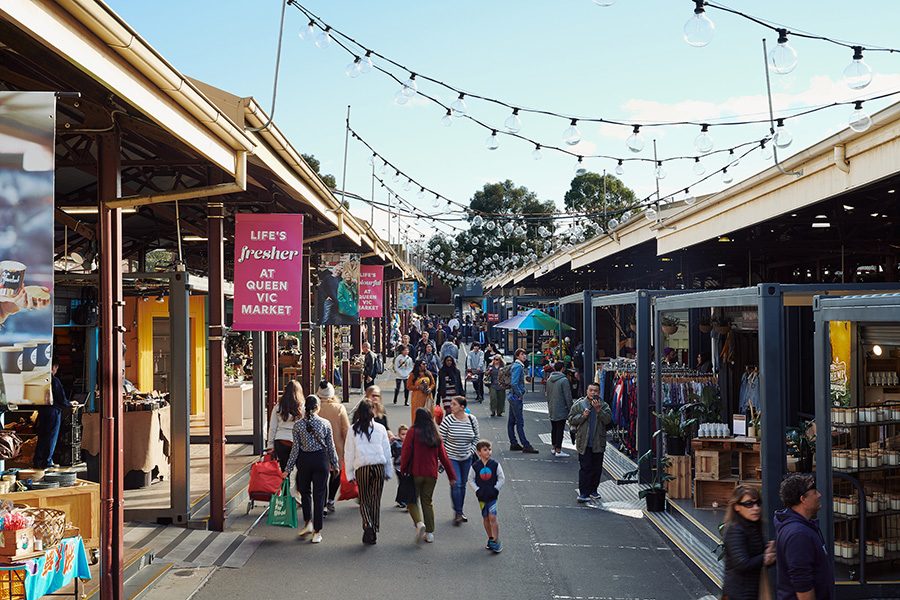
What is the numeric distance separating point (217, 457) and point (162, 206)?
3.75m

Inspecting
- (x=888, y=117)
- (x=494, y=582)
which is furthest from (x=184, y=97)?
(x=888, y=117)

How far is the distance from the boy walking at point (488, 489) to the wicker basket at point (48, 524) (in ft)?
13.6

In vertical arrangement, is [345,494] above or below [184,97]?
below

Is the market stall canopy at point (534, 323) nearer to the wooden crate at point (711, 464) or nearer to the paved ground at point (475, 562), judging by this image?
the paved ground at point (475, 562)

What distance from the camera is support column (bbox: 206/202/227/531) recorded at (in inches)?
413

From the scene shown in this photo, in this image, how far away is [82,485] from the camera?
857 centimetres

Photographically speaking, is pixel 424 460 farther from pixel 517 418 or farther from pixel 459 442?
pixel 517 418

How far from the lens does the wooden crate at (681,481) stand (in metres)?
11.5

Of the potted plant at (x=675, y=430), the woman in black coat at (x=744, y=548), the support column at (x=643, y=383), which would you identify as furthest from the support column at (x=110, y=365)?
the support column at (x=643, y=383)

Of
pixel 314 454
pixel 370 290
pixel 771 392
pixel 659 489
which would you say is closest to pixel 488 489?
pixel 314 454

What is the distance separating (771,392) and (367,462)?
437 cm

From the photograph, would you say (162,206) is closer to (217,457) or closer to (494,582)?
(217,457)

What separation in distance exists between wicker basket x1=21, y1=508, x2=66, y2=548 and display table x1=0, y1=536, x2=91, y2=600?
8cm

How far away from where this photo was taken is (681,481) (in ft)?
37.9
